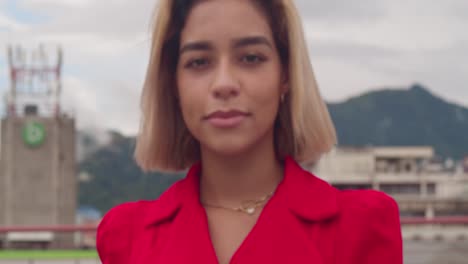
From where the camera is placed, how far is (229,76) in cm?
177

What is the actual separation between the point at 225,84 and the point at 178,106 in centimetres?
27

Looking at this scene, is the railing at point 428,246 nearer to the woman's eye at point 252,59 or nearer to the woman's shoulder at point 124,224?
the woman's shoulder at point 124,224

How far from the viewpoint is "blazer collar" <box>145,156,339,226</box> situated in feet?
5.98

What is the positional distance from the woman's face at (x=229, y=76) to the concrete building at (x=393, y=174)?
191 ft

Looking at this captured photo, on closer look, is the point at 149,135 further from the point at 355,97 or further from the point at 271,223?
the point at 355,97

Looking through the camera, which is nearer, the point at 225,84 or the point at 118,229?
the point at 225,84

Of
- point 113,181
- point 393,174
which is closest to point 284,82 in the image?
point 393,174

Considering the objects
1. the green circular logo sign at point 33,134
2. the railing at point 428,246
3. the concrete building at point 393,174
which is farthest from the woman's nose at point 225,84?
the green circular logo sign at point 33,134

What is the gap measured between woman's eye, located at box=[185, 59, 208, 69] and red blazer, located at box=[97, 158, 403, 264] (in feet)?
0.94

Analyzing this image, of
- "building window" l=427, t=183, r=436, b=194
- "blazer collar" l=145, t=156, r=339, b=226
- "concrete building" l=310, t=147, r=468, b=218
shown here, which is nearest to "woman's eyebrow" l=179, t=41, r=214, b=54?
"blazer collar" l=145, t=156, r=339, b=226

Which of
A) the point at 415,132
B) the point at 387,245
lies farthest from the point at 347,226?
the point at 415,132

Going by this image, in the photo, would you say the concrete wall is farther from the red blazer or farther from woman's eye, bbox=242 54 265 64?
woman's eye, bbox=242 54 265 64

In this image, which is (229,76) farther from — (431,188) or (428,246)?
(431,188)

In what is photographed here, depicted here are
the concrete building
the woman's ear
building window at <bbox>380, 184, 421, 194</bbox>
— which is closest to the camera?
the woman's ear
